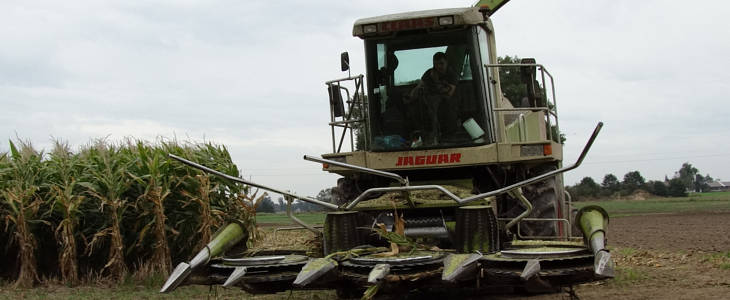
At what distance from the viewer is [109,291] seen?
8.96 meters

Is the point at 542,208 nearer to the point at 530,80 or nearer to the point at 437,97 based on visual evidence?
the point at 530,80

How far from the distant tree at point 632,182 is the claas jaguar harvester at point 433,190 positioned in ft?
179

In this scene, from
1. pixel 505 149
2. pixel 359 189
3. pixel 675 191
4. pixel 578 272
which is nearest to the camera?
pixel 578 272

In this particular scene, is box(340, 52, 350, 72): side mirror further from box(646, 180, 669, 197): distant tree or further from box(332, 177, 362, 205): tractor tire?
box(646, 180, 669, 197): distant tree

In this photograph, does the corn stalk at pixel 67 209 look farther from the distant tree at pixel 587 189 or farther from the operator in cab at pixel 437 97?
the distant tree at pixel 587 189

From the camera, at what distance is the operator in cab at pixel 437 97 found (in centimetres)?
859

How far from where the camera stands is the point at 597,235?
5.82 metres

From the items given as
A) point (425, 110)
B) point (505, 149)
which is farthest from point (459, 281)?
point (425, 110)

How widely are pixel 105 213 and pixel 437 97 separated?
4243 mm

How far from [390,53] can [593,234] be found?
3.81 m

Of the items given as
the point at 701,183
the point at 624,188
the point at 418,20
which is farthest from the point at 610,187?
the point at 418,20

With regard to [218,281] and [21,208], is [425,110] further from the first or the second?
[21,208]

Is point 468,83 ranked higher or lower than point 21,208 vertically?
higher

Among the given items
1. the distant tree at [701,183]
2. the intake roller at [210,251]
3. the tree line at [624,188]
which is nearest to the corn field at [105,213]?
the intake roller at [210,251]
